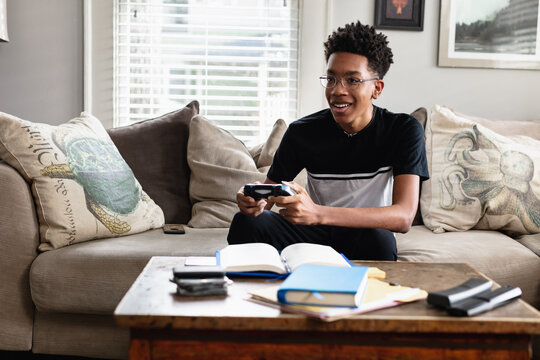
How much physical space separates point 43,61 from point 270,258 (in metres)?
2.08

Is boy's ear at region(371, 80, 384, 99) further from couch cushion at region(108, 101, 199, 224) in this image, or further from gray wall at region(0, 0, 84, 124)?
gray wall at region(0, 0, 84, 124)

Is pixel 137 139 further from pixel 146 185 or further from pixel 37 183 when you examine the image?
pixel 37 183

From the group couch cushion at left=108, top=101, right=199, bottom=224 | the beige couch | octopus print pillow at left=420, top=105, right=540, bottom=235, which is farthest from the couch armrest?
octopus print pillow at left=420, top=105, right=540, bottom=235

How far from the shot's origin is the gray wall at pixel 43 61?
289 cm

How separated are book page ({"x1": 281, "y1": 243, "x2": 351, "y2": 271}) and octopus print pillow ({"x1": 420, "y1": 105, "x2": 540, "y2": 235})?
41.4 inches

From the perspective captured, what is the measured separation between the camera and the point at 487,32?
3.01m

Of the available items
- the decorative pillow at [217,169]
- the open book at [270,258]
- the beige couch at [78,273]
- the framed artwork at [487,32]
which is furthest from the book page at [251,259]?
the framed artwork at [487,32]

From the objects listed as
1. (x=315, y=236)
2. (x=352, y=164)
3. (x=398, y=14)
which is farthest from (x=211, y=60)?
(x=315, y=236)

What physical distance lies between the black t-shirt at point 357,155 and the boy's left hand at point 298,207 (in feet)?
1.12

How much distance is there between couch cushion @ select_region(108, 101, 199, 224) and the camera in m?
2.53

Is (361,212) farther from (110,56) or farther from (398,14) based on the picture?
(110,56)

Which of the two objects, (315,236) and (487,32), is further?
(487,32)

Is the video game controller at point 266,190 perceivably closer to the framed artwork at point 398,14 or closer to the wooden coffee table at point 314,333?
the wooden coffee table at point 314,333

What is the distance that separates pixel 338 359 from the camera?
3.55ft
